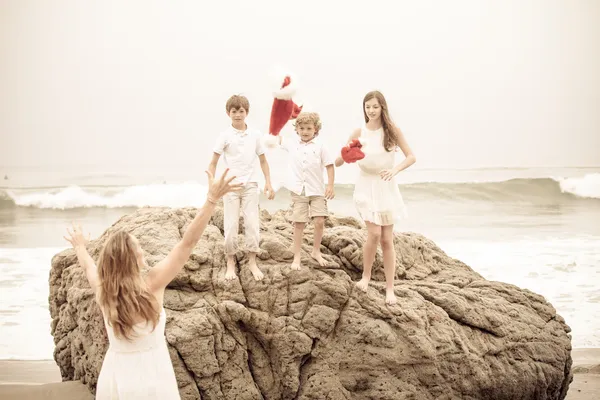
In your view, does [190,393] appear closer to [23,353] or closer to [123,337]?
[123,337]

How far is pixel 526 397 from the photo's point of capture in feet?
16.7

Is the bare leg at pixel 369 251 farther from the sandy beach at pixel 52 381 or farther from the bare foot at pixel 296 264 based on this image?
the sandy beach at pixel 52 381

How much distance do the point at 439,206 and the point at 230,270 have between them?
1274cm

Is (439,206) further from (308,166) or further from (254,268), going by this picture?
(254,268)

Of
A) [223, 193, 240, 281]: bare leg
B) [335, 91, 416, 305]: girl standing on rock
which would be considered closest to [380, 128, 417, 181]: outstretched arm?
[335, 91, 416, 305]: girl standing on rock

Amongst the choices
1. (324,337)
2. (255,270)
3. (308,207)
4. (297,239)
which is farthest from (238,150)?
(324,337)

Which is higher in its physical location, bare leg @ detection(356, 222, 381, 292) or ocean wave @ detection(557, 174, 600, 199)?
bare leg @ detection(356, 222, 381, 292)

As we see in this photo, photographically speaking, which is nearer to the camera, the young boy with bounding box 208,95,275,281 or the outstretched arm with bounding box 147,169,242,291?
the outstretched arm with bounding box 147,169,242,291

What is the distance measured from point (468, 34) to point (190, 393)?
14.5 m

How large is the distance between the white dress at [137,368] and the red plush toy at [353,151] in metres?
2.23

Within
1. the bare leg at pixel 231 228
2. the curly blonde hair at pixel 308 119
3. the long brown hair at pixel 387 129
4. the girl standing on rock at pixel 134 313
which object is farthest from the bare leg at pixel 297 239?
the girl standing on rock at pixel 134 313

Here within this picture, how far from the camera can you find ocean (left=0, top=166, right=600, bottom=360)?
1385cm

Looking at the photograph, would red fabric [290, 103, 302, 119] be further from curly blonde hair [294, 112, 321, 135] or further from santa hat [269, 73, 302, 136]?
curly blonde hair [294, 112, 321, 135]

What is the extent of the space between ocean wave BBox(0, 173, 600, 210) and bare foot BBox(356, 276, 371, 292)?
12.1m
